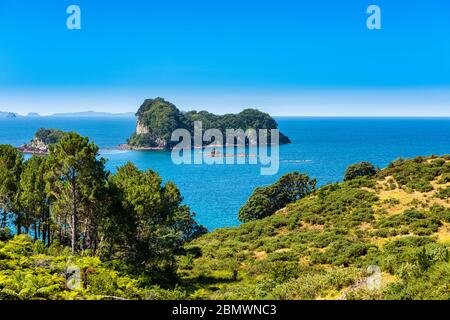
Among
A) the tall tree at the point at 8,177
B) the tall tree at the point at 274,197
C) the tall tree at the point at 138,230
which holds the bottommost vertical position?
the tall tree at the point at 274,197

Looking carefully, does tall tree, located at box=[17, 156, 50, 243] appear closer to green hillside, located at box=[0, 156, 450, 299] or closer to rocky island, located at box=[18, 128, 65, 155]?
green hillside, located at box=[0, 156, 450, 299]

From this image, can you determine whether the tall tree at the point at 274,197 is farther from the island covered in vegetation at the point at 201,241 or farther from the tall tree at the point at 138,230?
the tall tree at the point at 138,230

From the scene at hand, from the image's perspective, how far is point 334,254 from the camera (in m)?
28.5

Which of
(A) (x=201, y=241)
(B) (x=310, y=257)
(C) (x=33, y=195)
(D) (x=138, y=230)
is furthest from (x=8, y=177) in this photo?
(B) (x=310, y=257)

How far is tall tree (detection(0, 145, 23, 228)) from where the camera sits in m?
29.8

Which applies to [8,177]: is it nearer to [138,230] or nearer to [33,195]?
[33,195]

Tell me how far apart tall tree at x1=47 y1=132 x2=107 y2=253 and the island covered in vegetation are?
0.23 ft

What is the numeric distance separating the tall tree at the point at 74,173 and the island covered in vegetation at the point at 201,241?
7 cm

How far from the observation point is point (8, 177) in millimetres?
30031

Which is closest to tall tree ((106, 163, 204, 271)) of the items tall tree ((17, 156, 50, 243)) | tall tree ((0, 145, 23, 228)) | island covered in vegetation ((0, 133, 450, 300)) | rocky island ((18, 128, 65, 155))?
island covered in vegetation ((0, 133, 450, 300))

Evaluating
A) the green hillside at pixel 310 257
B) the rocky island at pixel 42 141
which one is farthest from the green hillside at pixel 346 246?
the rocky island at pixel 42 141

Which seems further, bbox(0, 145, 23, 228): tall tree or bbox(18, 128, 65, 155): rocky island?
bbox(18, 128, 65, 155): rocky island

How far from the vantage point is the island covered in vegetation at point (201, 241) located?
1529cm
